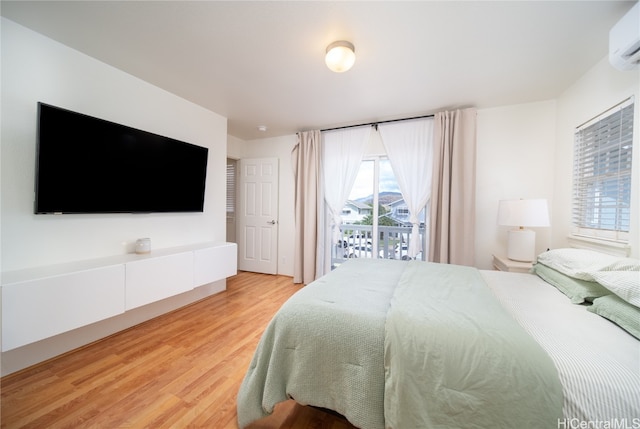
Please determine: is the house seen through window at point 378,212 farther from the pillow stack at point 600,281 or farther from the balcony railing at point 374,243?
the pillow stack at point 600,281

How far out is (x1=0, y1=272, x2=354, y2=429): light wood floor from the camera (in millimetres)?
1310

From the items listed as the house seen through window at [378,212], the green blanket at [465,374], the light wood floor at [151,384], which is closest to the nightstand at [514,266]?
the house seen through window at [378,212]

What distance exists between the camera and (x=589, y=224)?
81.0 inches

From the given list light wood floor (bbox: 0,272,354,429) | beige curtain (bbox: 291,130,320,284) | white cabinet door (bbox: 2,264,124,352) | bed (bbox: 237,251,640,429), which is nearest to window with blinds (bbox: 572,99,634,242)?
bed (bbox: 237,251,640,429)

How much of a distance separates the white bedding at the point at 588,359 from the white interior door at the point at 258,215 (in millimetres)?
3428

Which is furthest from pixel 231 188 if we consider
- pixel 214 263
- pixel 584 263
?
pixel 584 263

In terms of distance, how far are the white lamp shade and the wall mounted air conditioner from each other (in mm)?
1113

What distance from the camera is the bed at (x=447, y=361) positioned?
794 millimetres

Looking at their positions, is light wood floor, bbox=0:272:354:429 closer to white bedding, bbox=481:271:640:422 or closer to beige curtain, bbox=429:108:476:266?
white bedding, bbox=481:271:640:422

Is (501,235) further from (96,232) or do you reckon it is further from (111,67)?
(111,67)

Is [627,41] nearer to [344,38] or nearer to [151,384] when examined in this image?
[344,38]

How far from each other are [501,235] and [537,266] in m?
1.03

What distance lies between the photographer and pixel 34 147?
175cm

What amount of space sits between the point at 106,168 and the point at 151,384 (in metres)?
1.79
